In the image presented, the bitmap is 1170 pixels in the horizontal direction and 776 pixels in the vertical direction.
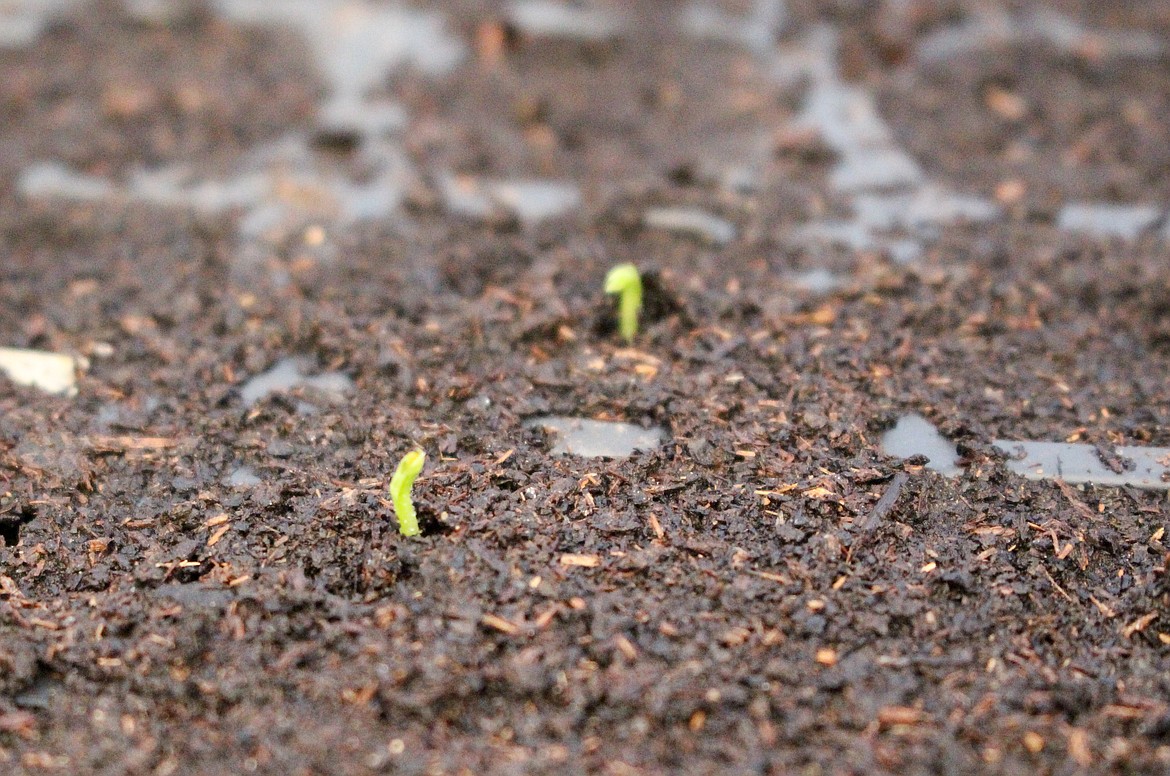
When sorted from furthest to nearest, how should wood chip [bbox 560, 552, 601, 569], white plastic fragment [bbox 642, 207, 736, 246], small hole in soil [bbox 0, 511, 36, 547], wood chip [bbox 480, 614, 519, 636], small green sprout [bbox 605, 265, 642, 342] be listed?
1. white plastic fragment [bbox 642, 207, 736, 246]
2. small green sprout [bbox 605, 265, 642, 342]
3. small hole in soil [bbox 0, 511, 36, 547]
4. wood chip [bbox 560, 552, 601, 569]
5. wood chip [bbox 480, 614, 519, 636]

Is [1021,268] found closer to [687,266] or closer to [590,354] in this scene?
[687,266]

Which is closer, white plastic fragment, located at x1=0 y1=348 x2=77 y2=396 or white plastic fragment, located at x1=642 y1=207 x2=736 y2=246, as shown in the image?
white plastic fragment, located at x1=0 y1=348 x2=77 y2=396

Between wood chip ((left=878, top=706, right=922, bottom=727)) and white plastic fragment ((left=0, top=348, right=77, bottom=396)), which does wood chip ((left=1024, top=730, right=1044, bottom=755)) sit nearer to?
wood chip ((left=878, top=706, right=922, bottom=727))

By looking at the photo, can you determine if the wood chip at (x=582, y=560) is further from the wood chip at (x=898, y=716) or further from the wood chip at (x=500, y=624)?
the wood chip at (x=898, y=716)

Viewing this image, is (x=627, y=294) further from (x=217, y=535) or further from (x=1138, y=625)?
(x=1138, y=625)

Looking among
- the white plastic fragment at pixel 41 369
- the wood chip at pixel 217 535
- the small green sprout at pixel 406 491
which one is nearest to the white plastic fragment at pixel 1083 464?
the small green sprout at pixel 406 491

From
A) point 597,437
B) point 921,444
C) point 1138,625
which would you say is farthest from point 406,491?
point 1138,625

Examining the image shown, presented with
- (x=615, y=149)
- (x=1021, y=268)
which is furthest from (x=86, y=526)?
(x=1021, y=268)

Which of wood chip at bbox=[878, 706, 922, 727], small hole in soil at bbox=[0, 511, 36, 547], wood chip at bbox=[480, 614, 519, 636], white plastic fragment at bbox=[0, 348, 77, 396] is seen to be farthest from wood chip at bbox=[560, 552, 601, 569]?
white plastic fragment at bbox=[0, 348, 77, 396]

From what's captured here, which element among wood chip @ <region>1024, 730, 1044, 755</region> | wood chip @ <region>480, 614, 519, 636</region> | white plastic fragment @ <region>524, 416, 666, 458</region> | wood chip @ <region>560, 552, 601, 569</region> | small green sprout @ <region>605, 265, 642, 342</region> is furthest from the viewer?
small green sprout @ <region>605, 265, 642, 342</region>
